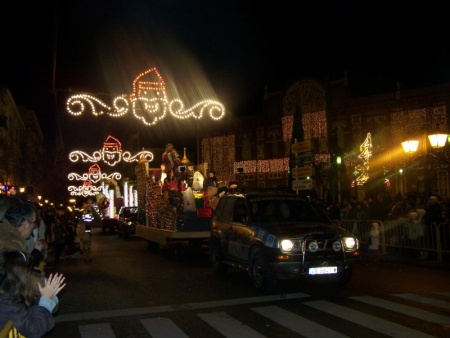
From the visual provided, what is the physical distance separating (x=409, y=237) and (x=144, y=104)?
9.95 metres

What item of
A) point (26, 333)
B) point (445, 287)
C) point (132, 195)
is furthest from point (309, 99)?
point (26, 333)

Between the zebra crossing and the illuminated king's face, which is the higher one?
the illuminated king's face

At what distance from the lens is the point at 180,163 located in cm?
1952

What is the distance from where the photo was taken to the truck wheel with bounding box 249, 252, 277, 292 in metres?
10.2

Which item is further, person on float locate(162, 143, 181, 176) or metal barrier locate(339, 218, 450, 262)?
person on float locate(162, 143, 181, 176)

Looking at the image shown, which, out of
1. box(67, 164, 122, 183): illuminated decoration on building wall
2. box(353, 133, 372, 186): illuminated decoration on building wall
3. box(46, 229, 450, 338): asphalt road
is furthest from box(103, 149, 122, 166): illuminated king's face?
box(46, 229, 450, 338): asphalt road

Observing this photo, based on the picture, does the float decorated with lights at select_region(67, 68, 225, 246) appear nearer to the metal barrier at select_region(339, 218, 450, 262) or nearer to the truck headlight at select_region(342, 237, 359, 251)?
the metal barrier at select_region(339, 218, 450, 262)

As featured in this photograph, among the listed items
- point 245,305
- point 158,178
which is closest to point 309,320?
point 245,305

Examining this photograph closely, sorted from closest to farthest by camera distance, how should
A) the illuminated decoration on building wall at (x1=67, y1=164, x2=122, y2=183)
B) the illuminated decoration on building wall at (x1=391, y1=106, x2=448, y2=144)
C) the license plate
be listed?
the license plate < the illuminated decoration on building wall at (x1=391, y1=106, x2=448, y2=144) < the illuminated decoration on building wall at (x1=67, y1=164, x2=122, y2=183)

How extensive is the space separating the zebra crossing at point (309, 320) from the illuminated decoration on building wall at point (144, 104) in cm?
1107

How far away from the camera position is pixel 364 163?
31.1 metres

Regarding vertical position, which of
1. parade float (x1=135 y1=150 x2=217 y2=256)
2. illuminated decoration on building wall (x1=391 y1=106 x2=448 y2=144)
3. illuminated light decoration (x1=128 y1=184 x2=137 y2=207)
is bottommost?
parade float (x1=135 y1=150 x2=217 y2=256)

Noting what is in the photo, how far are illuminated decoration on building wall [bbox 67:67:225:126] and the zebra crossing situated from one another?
11.1m

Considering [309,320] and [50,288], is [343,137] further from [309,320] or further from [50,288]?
[50,288]
